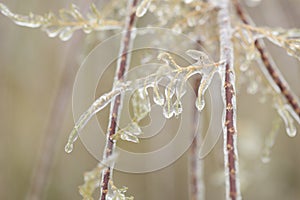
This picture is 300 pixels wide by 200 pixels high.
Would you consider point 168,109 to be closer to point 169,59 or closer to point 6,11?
point 169,59

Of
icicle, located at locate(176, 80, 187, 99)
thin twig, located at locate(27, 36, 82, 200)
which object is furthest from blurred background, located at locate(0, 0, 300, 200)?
icicle, located at locate(176, 80, 187, 99)

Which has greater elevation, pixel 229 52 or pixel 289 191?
pixel 289 191

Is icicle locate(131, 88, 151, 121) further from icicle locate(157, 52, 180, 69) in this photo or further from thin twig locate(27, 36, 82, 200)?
thin twig locate(27, 36, 82, 200)

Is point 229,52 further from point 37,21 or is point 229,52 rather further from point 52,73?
point 52,73

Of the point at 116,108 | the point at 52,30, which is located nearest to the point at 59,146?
the point at 52,30

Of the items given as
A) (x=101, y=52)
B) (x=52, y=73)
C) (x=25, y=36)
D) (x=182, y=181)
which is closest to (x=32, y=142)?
(x=52, y=73)

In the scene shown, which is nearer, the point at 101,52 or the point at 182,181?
the point at 101,52

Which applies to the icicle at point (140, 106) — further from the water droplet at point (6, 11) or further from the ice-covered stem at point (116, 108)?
the water droplet at point (6, 11)

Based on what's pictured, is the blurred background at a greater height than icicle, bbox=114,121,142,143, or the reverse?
the blurred background
